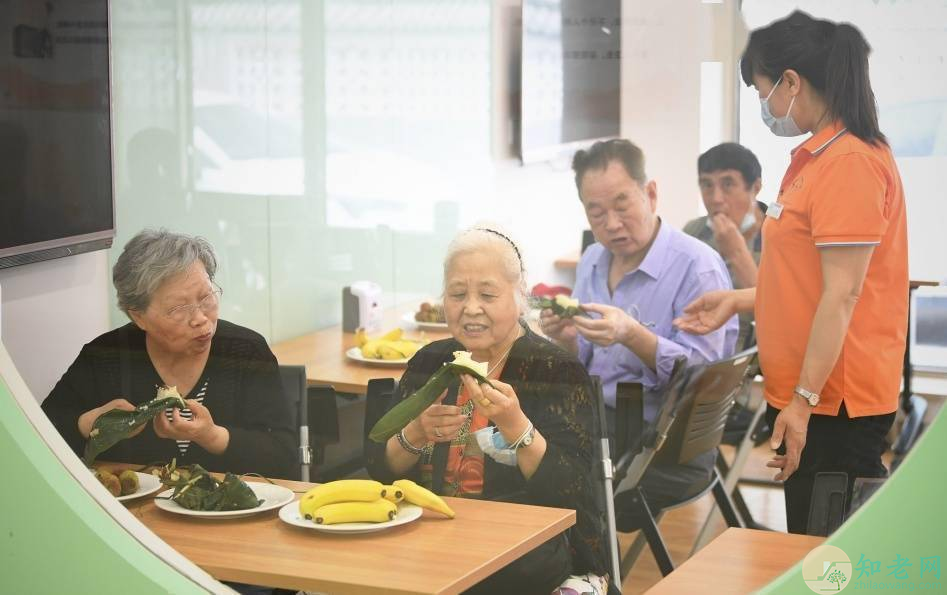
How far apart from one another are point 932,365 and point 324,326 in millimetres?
1077

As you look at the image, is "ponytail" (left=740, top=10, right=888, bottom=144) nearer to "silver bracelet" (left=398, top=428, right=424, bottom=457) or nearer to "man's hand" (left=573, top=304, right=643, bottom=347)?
"man's hand" (left=573, top=304, right=643, bottom=347)

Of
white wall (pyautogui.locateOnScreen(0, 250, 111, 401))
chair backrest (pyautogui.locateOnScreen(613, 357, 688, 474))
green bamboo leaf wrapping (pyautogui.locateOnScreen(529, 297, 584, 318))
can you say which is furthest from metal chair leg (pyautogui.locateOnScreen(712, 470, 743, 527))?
white wall (pyautogui.locateOnScreen(0, 250, 111, 401))

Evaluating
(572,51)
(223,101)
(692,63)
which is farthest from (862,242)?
(223,101)

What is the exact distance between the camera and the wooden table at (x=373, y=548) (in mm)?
1711

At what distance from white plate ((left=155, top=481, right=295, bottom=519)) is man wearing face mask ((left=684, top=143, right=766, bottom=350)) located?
80cm

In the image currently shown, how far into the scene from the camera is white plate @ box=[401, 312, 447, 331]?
2068 mm

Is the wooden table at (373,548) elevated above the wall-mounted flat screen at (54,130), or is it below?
below

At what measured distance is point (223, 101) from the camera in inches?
86.5

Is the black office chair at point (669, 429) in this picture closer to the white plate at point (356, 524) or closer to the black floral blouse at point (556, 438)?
the black floral blouse at point (556, 438)

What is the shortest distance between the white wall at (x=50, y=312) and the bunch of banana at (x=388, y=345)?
1.57ft

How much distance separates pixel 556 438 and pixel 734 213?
48cm

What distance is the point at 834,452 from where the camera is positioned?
72.1 inches

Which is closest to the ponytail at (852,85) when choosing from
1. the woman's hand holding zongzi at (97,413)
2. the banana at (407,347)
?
the banana at (407,347)

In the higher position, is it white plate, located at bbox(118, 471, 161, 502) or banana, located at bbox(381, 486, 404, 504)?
banana, located at bbox(381, 486, 404, 504)
